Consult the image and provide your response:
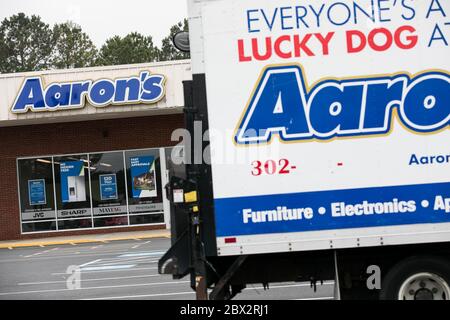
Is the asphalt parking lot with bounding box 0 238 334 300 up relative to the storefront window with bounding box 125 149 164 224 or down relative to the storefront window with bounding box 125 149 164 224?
down

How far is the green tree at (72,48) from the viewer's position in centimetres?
7579

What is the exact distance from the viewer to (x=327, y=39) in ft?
22.0

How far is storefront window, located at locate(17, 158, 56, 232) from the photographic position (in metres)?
28.2

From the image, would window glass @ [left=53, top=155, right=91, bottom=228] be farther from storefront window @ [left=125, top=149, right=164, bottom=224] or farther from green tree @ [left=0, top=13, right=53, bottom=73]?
green tree @ [left=0, top=13, right=53, bottom=73]

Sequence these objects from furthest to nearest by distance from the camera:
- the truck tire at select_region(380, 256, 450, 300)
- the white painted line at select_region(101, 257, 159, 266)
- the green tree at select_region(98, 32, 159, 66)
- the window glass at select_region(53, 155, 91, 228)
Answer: the green tree at select_region(98, 32, 159, 66) → the window glass at select_region(53, 155, 91, 228) → the white painted line at select_region(101, 257, 159, 266) → the truck tire at select_region(380, 256, 450, 300)

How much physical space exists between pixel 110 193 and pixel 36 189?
10.2 feet

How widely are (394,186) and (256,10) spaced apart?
7.13 ft

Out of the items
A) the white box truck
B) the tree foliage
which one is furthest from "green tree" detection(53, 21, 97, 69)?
the white box truck

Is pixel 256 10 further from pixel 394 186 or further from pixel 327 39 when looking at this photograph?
pixel 394 186

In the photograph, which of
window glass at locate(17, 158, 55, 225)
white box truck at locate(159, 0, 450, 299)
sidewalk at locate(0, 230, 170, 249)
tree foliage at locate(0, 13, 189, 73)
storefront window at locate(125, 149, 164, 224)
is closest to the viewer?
white box truck at locate(159, 0, 450, 299)

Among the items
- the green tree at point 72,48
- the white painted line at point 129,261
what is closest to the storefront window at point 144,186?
the white painted line at point 129,261

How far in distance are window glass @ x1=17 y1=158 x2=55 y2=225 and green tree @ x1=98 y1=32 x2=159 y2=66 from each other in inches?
1706

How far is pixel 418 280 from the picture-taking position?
6.82 meters

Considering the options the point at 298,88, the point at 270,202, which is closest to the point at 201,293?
the point at 270,202
